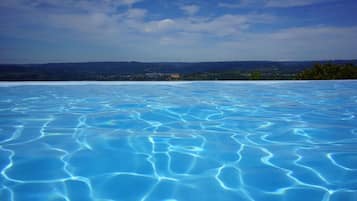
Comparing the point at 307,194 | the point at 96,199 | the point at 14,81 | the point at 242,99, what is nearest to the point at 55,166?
the point at 96,199

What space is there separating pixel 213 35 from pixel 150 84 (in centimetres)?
975

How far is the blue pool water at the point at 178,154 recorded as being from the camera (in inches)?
67.6

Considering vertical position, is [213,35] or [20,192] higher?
[213,35]

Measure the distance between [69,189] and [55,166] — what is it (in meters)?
0.42

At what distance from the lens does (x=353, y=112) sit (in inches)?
164

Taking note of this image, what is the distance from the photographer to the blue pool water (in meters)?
1.72

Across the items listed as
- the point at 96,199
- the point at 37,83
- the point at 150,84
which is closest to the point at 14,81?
the point at 37,83

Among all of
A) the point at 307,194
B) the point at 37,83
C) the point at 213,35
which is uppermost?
the point at 213,35

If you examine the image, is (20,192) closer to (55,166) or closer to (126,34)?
(55,166)

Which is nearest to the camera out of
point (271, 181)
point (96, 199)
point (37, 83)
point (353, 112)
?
point (96, 199)

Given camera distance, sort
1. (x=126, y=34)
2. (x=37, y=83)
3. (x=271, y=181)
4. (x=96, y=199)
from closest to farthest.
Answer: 1. (x=96, y=199)
2. (x=271, y=181)
3. (x=37, y=83)
4. (x=126, y=34)

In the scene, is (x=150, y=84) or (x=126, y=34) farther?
(x=126, y=34)

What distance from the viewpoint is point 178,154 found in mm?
2314

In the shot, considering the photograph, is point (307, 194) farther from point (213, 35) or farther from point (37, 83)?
point (213, 35)
